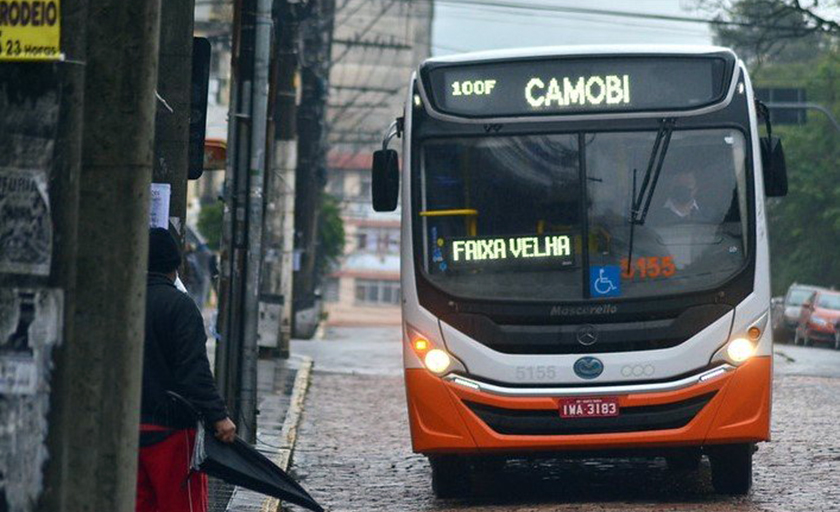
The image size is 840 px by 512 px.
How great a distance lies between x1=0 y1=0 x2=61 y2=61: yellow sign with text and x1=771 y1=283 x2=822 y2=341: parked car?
40.9 m

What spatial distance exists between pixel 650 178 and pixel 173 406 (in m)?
4.89

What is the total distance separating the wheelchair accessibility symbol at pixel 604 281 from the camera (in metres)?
12.0

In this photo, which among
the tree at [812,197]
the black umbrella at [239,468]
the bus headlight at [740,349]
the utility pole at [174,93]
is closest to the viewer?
the black umbrella at [239,468]

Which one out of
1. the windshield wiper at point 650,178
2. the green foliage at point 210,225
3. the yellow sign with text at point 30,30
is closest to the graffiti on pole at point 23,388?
the yellow sign with text at point 30,30

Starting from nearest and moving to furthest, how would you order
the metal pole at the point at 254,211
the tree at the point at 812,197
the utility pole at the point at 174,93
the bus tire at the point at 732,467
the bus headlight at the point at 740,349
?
the utility pole at the point at 174,93 → the bus headlight at the point at 740,349 → the bus tire at the point at 732,467 → the metal pole at the point at 254,211 → the tree at the point at 812,197

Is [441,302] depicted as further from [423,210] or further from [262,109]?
[262,109]

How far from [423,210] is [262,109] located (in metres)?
3.20

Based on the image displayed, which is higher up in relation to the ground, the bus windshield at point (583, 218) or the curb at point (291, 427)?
the bus windshield at point (583, 218)

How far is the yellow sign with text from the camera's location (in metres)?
5.88

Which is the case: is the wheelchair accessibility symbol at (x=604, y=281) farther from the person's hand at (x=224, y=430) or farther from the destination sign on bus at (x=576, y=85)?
the person's hand at (x=224, y=430)

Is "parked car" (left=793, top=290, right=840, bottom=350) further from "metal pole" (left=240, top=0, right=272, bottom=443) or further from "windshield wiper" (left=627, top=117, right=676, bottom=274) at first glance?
"windshield wiper" (left=627, top=117, right=676, bottom=274)

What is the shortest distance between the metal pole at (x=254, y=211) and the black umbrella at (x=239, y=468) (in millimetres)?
7185

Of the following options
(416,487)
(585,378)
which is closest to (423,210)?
(585,378)

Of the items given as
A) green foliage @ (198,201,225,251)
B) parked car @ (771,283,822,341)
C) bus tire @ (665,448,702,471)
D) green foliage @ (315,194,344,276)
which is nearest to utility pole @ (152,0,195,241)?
bus tire @ (665,448,702,471)
